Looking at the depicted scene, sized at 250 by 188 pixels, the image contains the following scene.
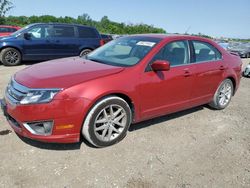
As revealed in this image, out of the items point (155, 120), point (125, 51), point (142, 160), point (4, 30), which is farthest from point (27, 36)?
point (142, 160)

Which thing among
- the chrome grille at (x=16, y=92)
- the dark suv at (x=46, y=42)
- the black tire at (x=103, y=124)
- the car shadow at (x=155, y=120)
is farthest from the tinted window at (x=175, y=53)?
the dark suv at (x=46, y=42)

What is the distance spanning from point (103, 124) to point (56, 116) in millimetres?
702

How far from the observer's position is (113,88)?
11.8 ft

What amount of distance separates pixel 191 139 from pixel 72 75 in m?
2.08

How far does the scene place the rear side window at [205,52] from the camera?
4895mm

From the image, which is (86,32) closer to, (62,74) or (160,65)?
(160,65)

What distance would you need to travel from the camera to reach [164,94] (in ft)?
14.0

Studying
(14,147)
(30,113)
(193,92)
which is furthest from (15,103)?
(193,92)

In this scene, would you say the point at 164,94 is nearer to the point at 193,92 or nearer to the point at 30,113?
the point at 193,92

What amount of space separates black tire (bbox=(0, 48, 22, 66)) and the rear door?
7320 mm

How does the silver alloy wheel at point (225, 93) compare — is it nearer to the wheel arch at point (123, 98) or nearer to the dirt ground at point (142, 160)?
the dirt ground at point (142, 160)

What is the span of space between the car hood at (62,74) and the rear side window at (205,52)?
1.73 m

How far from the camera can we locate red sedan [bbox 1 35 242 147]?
331 centimetres

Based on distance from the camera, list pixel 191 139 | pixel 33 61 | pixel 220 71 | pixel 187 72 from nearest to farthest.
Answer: pixel 191 139 < pixel 187 72 < pixel 220 71 < pixel 33 61
